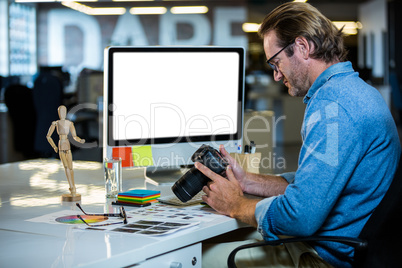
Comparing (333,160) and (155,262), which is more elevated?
(333,160)

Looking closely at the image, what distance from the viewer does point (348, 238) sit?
1.23 meters

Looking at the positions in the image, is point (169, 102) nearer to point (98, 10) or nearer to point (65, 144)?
point (65, 144)

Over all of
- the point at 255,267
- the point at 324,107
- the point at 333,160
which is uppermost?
the point at 324,107

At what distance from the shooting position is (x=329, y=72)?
1.41 m

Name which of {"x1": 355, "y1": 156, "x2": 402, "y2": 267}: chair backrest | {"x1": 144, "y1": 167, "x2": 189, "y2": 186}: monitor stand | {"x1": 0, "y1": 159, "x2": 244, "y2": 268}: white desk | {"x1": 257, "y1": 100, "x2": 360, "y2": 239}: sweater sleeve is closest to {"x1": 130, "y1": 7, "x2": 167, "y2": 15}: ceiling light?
{"x1": 144, "y1": 167, "x2": 189, "y2": 186}: monitor stand

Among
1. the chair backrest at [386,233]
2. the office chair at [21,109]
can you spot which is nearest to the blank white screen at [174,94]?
the chair backrest at [386,233]

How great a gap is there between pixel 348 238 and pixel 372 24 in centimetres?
1203

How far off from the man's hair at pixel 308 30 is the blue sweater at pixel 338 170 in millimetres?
134

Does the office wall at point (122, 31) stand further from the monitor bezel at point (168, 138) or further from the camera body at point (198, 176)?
the camera body at point (198, 176)

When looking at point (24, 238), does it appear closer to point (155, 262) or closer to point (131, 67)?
point (155, 262)

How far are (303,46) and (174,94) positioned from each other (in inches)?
26.6

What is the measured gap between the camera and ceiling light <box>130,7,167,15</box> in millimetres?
11023

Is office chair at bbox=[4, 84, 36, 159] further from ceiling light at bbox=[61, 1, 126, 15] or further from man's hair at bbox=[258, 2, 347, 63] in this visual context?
ceiling light at bbox=[61, 1, 126, 15]

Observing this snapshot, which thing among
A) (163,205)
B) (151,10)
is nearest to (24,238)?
(163,205)
